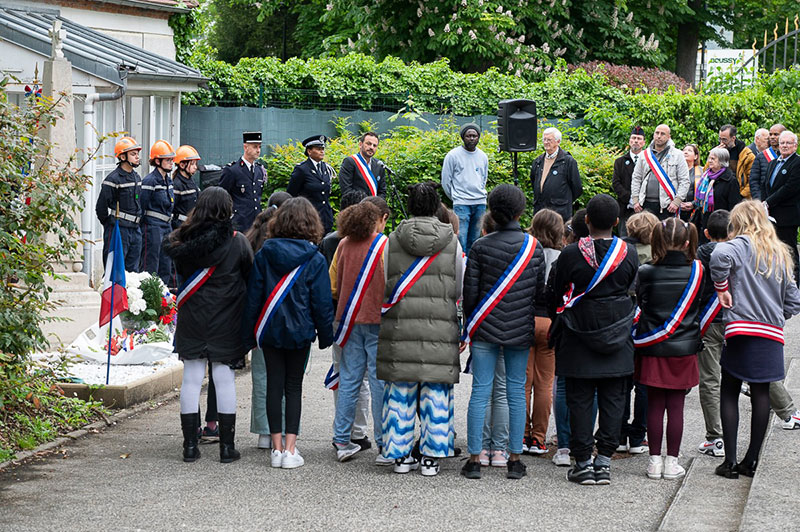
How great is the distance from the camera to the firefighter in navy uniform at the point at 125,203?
12.6m

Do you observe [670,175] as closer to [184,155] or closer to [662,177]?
[662,177]

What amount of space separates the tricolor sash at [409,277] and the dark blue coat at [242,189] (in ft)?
22.9

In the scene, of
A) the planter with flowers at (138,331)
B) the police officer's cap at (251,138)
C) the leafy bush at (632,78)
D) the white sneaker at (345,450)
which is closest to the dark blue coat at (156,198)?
the police officer's cap at (251,138)

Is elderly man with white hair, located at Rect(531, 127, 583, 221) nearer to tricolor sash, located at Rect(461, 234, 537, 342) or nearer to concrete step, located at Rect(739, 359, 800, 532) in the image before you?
concrete step, located at Rect(739, 359, 800, 532)

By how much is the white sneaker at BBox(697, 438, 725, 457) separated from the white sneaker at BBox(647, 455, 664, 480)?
0.74 m

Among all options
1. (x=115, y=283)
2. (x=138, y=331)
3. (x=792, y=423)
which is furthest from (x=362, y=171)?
(x=792, y=423)

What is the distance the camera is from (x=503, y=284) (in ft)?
23.6

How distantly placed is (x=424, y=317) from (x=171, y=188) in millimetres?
6672

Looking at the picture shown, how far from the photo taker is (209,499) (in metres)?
6.86

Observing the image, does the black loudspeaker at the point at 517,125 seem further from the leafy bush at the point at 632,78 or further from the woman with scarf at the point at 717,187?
the leafy bush at the point at 632,78

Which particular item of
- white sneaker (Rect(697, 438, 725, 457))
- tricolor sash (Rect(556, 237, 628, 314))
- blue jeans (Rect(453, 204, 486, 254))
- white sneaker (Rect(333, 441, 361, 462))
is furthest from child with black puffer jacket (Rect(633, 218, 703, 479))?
blue jeans (Rect(453, 204, 486, 254))

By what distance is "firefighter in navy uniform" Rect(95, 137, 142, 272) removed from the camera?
12.6m

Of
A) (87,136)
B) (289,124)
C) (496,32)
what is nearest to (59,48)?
(87,136)

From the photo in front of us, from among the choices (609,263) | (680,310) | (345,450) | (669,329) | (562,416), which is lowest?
(345,450)
